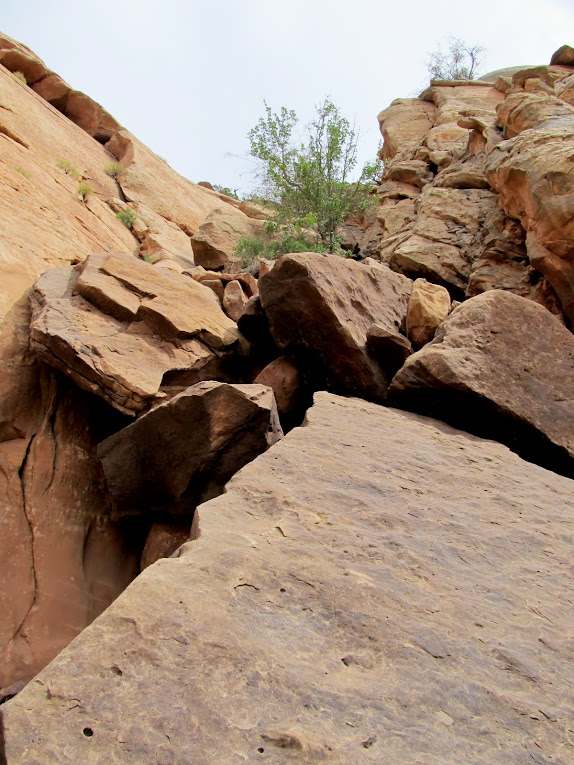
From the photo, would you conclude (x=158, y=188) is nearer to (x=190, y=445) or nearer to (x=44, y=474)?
(x=44, y=474)

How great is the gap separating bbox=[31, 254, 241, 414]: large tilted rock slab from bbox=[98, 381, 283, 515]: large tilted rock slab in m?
0.37

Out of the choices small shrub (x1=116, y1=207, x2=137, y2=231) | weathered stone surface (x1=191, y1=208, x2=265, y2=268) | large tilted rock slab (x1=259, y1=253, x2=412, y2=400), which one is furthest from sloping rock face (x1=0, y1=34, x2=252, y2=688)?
weathered stone surface (x1=191, y1=208, x2=265, y2=268)

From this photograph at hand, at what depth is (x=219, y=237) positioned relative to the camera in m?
9.34

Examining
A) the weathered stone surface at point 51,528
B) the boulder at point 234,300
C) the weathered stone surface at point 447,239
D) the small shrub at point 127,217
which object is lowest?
the weathered stone surface at point 51,528

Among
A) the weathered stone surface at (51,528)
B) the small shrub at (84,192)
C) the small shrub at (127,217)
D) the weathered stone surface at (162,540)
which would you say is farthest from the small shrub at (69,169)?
the weathered stone surface at (162,540)

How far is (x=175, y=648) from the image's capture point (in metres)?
1.76

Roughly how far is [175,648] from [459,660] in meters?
0.97

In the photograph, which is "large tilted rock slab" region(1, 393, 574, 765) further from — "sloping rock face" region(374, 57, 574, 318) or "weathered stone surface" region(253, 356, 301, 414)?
"sloping rock face" region(374, 57, 574, 318)

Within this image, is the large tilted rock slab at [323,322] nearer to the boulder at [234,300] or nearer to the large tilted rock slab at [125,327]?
the large tilted rock slab at [125,327]

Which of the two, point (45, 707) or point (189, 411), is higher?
point (189, 411)

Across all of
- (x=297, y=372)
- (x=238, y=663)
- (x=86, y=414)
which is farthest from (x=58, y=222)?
(x=238, y=663)

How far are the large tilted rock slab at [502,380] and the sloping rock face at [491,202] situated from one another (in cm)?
164

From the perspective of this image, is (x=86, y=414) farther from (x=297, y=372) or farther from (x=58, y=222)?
(x=58, y=222)

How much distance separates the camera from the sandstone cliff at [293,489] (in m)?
1.66
